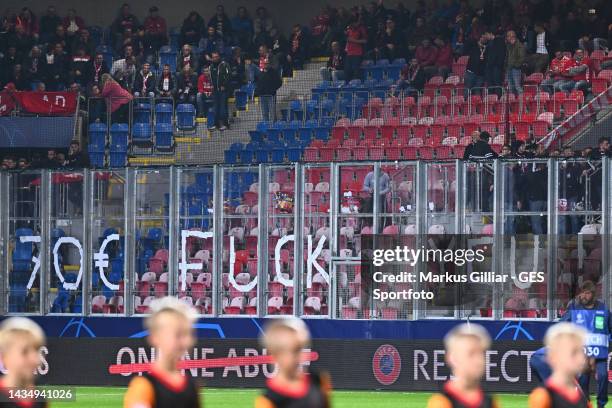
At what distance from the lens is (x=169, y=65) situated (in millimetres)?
27594

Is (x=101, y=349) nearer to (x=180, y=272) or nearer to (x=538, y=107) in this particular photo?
(x=180, y=272)

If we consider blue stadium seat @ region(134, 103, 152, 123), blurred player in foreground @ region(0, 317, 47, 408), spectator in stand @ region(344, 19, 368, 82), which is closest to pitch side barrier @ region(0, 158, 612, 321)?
blue stadium seat @ region(134, 103, 152, 123)

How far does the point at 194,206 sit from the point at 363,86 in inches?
276

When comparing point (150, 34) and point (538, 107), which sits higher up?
point (150, 34)

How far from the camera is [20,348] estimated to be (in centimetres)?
502

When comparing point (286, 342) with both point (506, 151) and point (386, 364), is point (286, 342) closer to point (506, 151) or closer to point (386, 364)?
point (386, 364)

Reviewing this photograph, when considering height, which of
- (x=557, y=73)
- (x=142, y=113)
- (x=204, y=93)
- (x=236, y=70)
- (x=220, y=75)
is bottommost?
(x=142, y=113)

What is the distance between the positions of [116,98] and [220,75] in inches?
84.4

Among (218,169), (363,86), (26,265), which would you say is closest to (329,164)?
(218,169)

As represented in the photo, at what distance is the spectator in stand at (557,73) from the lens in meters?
23.5

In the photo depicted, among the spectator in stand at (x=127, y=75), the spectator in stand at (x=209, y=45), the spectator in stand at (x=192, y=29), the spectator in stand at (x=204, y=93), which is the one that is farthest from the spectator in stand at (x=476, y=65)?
the spectator in stand at (x=127, y=75)

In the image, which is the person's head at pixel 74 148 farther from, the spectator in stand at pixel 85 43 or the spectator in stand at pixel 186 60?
the spectator in stand at pixel 85 43

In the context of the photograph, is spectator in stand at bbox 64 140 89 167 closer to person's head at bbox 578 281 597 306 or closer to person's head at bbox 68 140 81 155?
person's head at bbox 68 140 81 155

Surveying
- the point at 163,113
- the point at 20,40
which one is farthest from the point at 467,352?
the point at 20,40
